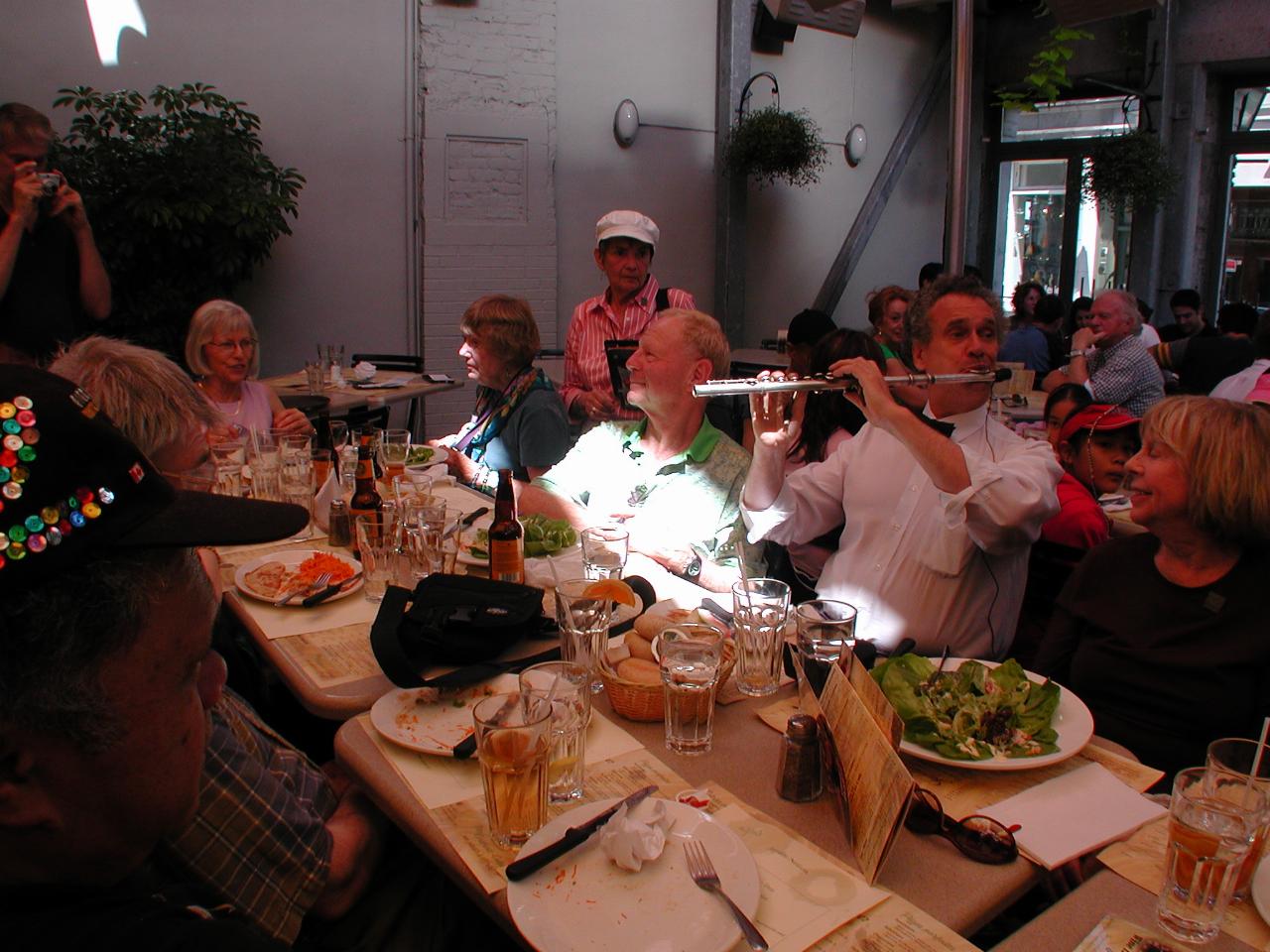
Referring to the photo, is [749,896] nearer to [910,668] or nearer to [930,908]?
[930,908]

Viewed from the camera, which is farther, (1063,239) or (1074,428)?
(1063,239)

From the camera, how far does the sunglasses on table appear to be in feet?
4.28

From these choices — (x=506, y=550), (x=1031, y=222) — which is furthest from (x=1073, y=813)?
(x=1031, y=222)

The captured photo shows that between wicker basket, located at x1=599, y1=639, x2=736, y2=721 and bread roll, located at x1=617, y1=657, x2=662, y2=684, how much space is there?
1 centimetres

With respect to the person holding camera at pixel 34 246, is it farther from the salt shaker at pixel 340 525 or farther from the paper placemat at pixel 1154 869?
the paper placemat at pixel 1154 869

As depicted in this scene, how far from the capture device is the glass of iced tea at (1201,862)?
118 centimetres

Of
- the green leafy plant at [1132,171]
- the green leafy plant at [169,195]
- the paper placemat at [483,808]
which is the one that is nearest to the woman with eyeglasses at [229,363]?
the green leafy plant at [169,195]

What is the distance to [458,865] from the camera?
1.28m

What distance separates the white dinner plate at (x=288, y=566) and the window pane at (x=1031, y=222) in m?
9.79

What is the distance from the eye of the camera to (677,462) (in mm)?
2998

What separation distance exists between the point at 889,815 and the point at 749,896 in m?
0.20

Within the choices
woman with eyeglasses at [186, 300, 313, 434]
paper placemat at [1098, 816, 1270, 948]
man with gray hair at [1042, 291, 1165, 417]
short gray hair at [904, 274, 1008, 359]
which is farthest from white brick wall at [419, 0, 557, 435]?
paper placemat at [1098, 816, 1270, 948]

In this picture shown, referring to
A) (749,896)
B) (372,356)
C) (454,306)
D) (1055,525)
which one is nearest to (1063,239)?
(454,306)

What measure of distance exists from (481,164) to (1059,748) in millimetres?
6590
